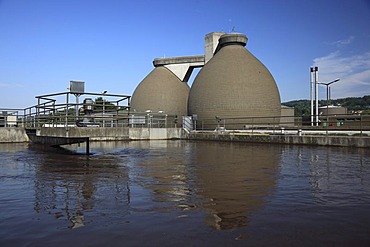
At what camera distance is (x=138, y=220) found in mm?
3469

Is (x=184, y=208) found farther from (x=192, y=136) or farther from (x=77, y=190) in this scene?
(x=192, y=136)

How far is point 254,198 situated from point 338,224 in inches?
50.6

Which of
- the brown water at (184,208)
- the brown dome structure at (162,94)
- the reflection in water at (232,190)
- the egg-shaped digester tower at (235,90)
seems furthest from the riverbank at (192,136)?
the brown dome structure at (162,94)

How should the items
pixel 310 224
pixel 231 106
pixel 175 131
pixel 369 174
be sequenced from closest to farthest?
pixel 310 224 → pixel 369 174 → pixel 175 131 → pixel 231 106

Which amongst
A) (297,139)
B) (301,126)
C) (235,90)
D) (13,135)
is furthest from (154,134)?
(235,90)

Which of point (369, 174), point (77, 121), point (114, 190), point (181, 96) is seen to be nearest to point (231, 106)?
point (181, 96)

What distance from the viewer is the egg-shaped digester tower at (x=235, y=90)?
104ft

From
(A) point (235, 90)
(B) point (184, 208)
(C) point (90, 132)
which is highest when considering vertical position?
(A) point (235, 90)

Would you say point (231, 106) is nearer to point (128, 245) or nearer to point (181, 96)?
point (181, 96)

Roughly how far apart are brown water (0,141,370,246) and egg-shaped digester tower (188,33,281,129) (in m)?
25.0

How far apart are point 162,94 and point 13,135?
91.4 ft

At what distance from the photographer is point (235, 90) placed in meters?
32.0

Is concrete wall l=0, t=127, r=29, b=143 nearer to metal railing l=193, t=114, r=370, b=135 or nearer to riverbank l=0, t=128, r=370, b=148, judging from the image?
riverbank l=0, t=128, r=370, b=148

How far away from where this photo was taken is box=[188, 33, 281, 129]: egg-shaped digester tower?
31828 mm
